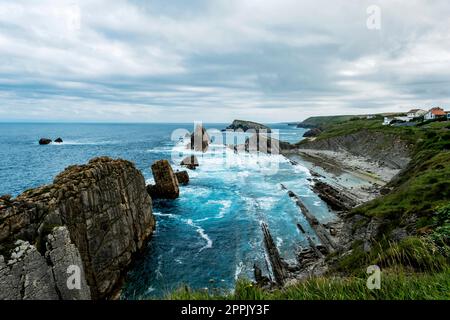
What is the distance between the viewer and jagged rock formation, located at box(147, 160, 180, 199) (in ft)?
165

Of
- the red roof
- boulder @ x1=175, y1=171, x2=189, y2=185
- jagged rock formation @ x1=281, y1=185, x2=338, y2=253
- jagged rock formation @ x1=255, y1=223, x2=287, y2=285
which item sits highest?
the red roof

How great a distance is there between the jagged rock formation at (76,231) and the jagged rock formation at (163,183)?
45.0 ft

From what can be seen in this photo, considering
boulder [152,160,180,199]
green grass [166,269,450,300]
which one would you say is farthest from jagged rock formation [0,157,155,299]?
boulder [152,160,180,199]

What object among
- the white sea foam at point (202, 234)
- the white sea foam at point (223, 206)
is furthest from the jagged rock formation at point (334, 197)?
the white sea foam at point (202, 234)

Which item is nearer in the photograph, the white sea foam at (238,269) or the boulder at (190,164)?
the white sea foam at (238,269)

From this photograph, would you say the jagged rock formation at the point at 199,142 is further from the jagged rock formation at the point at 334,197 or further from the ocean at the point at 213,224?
the jagged rock formation at the point at 334,197

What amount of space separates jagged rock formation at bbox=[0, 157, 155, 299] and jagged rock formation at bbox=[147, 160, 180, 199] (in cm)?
1372

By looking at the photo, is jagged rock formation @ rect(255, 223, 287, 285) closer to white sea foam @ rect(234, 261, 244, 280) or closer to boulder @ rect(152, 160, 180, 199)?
white sea foam @ rect(234, 261, 244, 280)

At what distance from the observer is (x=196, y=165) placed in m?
85.6

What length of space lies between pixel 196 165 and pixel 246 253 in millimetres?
55606

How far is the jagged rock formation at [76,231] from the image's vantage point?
14.3 meters

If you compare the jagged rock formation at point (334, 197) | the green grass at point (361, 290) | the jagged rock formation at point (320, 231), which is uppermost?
the green grass at point (361, 290)
